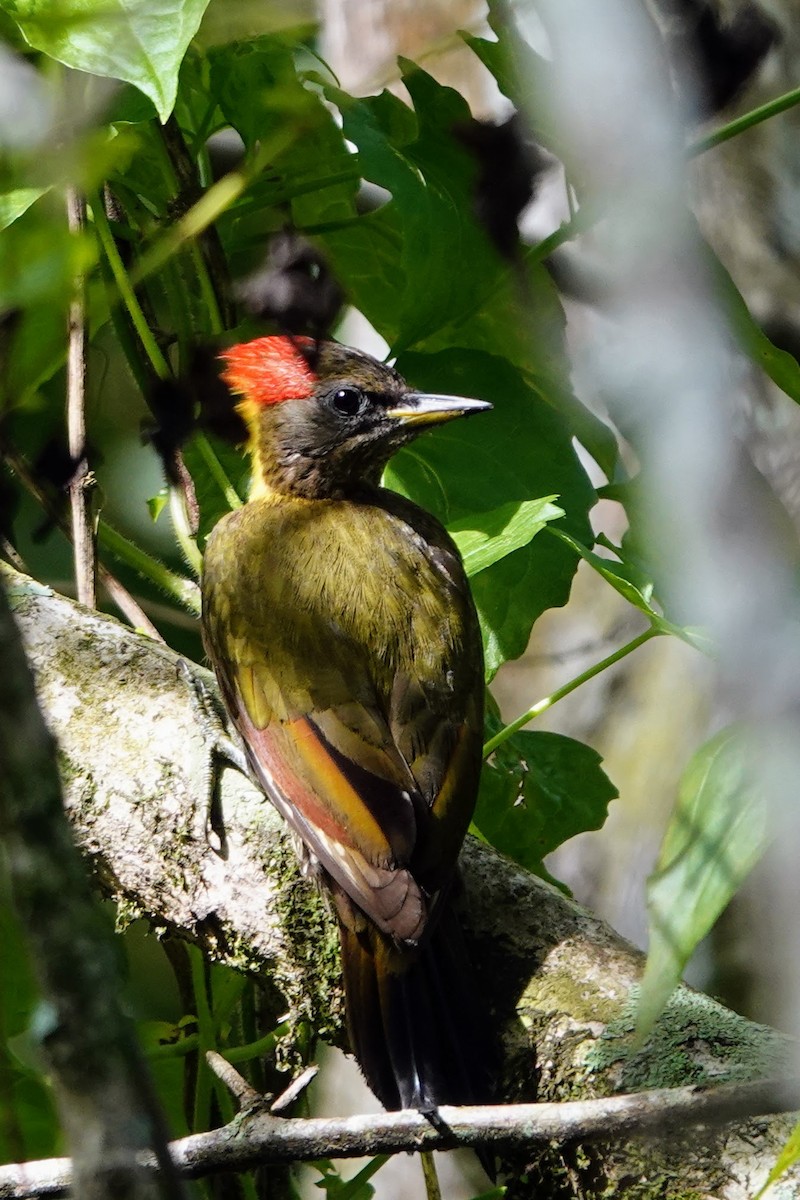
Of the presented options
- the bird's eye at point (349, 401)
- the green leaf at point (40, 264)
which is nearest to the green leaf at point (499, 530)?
the bird's eye at point (349, 401)

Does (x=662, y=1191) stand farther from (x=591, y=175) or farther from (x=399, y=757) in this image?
(x=591, y=175)

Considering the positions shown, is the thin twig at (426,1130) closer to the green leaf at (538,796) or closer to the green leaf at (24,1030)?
the green leaf at (24,1030)

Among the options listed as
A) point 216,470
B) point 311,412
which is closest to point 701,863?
point 216,470

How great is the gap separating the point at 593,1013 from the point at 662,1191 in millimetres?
253

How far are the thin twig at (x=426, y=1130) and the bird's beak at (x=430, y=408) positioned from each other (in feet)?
4.19

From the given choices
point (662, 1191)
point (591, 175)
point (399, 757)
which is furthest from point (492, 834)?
point (591, 175)

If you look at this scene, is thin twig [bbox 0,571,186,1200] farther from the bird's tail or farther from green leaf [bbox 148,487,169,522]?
green leaf [bbox 148,487,169,522]

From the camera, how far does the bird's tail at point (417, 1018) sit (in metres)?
1.73

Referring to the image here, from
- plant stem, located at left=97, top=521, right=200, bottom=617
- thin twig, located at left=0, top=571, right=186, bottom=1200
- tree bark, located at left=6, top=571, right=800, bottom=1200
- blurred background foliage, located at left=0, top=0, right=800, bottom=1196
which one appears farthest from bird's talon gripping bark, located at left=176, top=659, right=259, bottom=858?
thin twig, located at left=0, top=571, right=186, bottom=1200

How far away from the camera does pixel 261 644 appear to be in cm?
233

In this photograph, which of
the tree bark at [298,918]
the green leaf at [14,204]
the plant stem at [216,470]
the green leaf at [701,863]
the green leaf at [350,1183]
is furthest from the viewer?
the plant stem at [216,470]

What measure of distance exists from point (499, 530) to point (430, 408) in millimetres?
468

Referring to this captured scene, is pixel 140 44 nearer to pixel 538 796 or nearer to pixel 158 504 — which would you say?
pixel 158 504

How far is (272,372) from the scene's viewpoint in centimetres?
280
